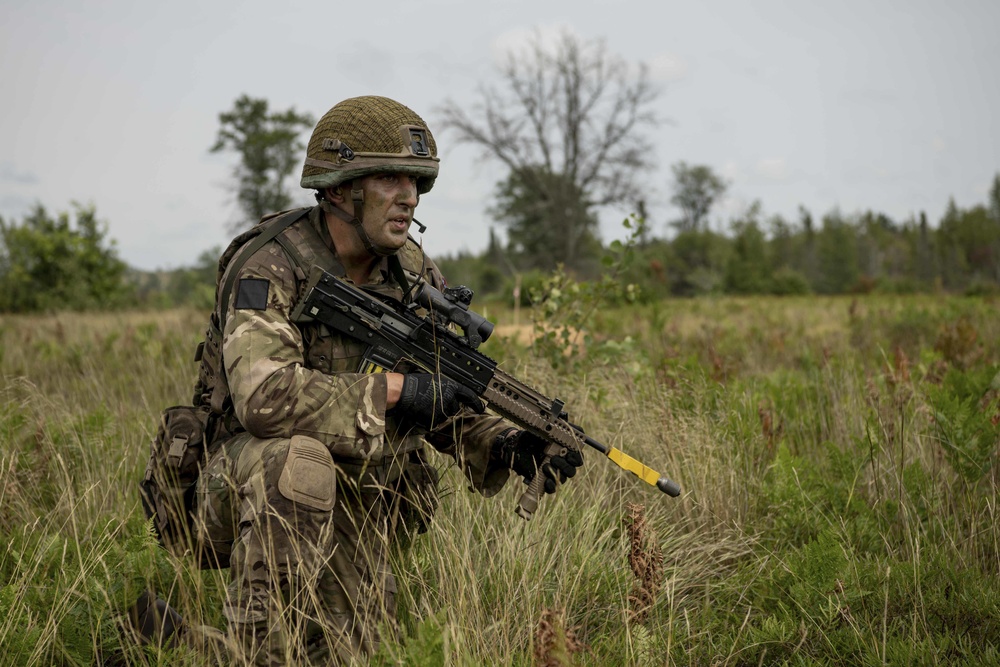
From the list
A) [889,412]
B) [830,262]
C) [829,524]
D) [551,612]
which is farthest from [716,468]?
[830,262]

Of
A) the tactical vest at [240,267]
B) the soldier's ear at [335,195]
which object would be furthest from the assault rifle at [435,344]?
the soldier's ear at [335,195]

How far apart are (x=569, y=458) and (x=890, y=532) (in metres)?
1.47

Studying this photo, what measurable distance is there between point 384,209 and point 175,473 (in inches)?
52.0

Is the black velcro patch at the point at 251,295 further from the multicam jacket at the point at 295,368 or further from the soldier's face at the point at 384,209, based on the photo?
the soldier's face at the point at 384,209

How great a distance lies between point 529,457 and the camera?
329cm

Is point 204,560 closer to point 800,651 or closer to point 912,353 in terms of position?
point 800,651

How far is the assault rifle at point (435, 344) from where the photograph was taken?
121 inches

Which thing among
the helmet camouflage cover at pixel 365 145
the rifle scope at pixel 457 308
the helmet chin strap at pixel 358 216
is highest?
the helmet camouflage cover at pixel 365 145

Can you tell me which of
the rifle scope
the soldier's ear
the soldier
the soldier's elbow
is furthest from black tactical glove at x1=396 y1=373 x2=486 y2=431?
the soldier's ear

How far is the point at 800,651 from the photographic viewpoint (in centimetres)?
279

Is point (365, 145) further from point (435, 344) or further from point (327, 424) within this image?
point (327, 424)

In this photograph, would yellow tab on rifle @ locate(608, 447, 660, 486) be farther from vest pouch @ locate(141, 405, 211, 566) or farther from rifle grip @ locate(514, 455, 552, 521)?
vest pouch @ locate(141, 405, 211, 566)

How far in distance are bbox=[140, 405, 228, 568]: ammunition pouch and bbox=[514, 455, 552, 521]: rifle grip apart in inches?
47.1

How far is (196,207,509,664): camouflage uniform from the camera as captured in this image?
264cm
